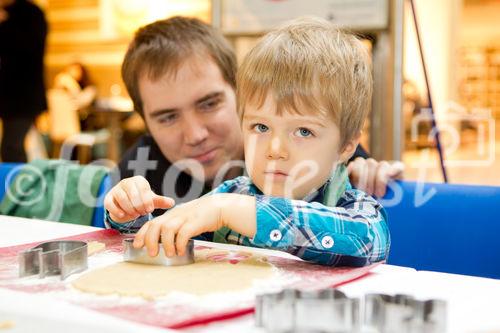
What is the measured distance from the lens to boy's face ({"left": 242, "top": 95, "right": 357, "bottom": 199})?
93cm

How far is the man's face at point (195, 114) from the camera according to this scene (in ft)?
4.97

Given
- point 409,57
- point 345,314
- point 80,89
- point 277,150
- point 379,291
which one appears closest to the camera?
point 345,314

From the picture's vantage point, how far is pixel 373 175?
1.31m

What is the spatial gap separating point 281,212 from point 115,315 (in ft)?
0.99

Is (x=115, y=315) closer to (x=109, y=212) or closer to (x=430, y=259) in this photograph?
(x=109, y=212)

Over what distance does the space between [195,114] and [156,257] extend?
Result: 2.65ft

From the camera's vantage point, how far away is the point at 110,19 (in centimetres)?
862

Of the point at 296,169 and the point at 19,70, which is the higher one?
the point at 19,70

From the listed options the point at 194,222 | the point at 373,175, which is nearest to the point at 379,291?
the point at 194,222

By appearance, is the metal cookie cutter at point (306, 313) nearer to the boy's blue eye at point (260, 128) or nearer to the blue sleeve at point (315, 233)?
the blue sleeve at point (315, 233)

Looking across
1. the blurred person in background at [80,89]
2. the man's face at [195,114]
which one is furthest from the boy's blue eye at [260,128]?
the blurred person in background at [80,89]

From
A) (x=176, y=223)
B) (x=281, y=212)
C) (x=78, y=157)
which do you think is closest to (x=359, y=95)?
(x=281, y=212)

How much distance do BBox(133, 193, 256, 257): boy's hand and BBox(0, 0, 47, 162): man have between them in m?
2.98

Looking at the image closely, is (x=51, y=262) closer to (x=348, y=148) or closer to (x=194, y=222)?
(x=194, y=222)
